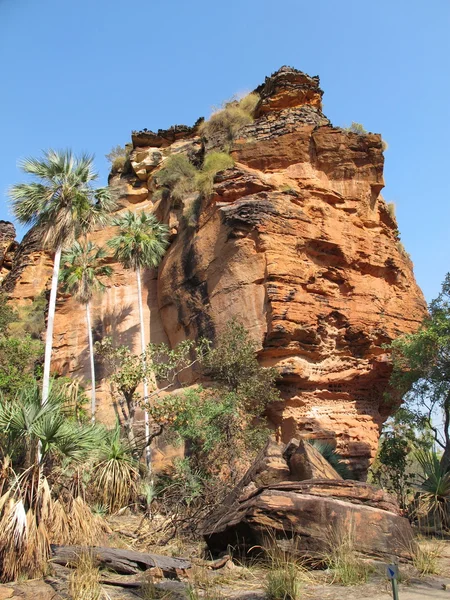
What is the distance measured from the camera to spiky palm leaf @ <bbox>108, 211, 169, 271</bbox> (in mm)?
23922

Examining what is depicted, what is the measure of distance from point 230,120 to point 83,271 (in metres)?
9.60

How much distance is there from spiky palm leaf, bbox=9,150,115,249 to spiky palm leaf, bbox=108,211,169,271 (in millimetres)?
8290

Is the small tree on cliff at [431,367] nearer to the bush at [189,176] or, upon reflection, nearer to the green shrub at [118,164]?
the bush at [189,176]

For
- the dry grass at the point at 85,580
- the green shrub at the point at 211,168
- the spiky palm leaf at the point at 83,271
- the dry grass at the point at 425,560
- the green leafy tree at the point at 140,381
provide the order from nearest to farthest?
the dry grass at the point at 85,580 < the dry grass at the point at 425,560 < the green leafy tree at the point at 140,381 < the green shrub at the point at 211,168 < the spiky palm leaf at the point at 83,271

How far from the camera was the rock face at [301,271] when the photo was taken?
60.2ft

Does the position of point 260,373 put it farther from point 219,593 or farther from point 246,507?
point 219,593

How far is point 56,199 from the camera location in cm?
1508

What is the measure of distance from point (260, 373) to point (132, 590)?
32.6 ft

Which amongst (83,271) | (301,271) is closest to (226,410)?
(301,271)

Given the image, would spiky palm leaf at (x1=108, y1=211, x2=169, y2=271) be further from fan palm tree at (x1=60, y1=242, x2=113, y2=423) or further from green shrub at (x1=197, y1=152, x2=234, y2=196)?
green shrub at (x1=197, y1=152, x2=234, y2=196)

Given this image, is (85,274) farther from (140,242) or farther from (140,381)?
(140,381)

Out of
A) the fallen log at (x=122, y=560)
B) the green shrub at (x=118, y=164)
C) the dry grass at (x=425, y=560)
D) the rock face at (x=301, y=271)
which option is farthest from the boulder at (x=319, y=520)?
the green shrub at (x=118, y=164)

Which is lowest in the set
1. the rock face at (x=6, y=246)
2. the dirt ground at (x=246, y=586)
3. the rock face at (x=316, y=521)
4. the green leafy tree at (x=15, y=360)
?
the dirt ground at (x=246, y=586)

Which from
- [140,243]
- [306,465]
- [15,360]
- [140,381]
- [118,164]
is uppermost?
[118,164]
